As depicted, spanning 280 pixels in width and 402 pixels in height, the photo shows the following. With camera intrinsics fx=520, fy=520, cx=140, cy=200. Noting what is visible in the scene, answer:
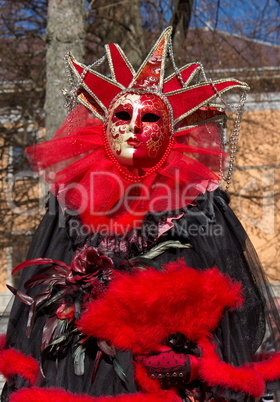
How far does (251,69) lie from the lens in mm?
8047

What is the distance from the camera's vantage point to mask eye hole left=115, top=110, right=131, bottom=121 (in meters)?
2.34

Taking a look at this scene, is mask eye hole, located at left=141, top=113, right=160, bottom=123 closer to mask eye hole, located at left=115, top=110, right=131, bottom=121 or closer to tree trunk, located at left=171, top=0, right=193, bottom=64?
mask eye hole, located at left=115, top=110, right=131, bottom=121

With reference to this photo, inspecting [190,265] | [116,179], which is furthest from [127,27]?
[190,265]

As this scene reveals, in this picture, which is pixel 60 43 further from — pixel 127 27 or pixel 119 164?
pixel 119 164

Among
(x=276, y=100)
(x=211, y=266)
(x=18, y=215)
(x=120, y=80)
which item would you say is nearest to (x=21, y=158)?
(x=18, y=215)

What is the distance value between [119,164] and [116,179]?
0.07m

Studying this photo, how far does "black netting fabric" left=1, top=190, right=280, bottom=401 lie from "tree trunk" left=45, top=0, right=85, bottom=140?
8.82 ft

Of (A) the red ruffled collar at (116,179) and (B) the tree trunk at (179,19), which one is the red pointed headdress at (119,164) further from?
(B) the tree trunk at (179,19)

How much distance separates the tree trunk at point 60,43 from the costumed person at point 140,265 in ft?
7.49

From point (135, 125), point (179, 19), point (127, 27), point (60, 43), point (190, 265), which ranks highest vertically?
point (179, 19)

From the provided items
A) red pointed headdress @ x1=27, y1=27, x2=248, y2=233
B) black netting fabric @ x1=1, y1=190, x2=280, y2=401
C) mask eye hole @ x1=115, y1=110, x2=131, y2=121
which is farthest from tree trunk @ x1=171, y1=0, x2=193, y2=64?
black netting fabric @ x1=1, y1=190, x2=280, y2=401

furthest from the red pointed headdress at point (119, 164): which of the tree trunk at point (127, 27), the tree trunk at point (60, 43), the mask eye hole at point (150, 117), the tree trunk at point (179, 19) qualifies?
the tree trunk at point (179, 19)

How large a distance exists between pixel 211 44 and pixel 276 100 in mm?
1554

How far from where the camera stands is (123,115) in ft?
7.73
